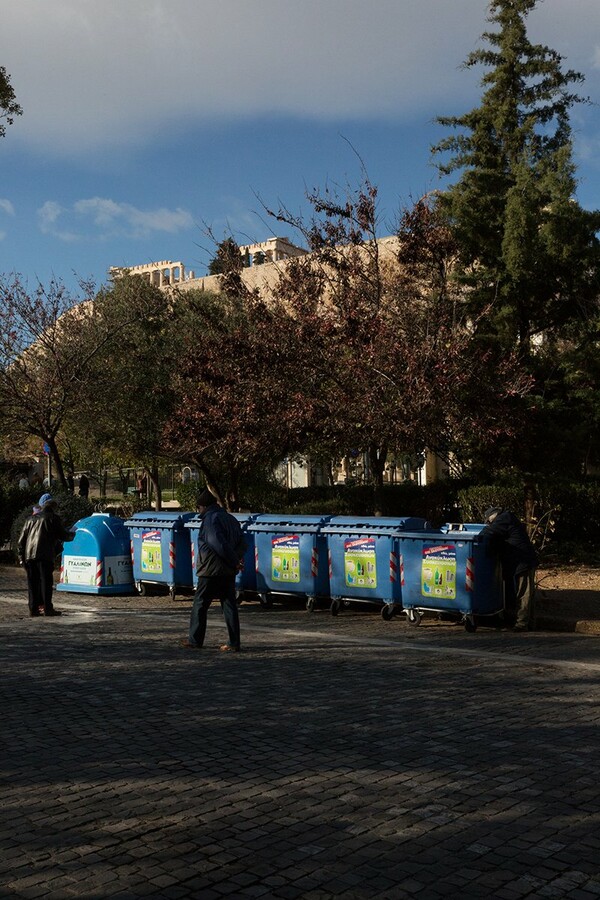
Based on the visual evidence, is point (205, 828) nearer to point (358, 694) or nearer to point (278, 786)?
point (278, 786)

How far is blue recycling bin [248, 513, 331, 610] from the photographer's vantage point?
1327cm

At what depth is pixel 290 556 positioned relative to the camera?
13531 mm

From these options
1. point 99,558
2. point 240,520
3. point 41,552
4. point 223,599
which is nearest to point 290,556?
point 240,520

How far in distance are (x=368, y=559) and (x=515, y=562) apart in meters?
2.01

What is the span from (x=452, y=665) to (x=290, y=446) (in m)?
7.99

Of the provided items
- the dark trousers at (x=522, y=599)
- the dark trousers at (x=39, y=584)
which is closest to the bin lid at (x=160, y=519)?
the dark trousers at (x=39, y=584)

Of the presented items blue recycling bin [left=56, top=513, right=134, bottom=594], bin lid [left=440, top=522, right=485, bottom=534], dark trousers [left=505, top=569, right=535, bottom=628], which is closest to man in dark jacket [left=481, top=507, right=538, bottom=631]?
dark trousers [left=505, top=569, right=535, bottom=628]

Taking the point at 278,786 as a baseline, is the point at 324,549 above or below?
above

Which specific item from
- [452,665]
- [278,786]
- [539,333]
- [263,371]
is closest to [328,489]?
[539,333]

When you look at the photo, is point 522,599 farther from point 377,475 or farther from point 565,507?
point 565,507

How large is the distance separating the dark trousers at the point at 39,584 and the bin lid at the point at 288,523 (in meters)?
2.84

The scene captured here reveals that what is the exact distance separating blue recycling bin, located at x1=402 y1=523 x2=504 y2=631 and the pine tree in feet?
25.0

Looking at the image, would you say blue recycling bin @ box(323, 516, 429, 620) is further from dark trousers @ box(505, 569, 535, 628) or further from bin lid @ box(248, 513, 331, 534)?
dark trousers @ box(505, 569, 535, 628)

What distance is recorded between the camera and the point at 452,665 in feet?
31.1
